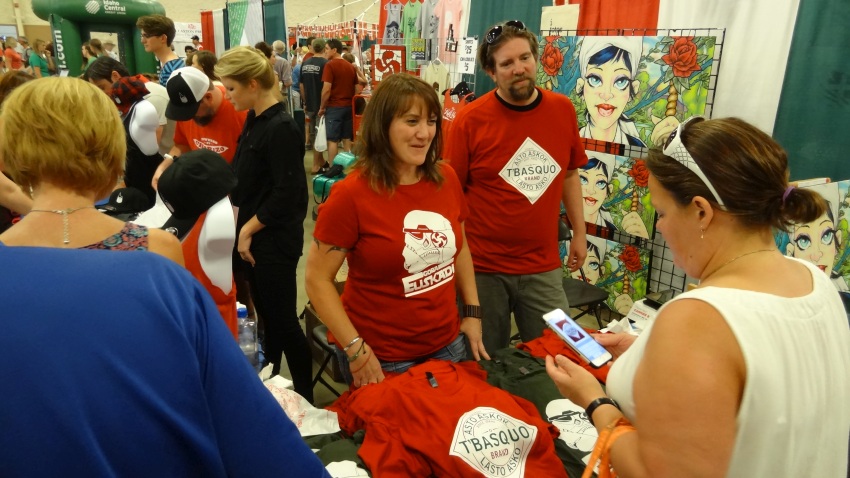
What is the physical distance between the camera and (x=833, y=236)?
7.87 feet

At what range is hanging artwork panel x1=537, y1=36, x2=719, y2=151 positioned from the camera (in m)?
2.96

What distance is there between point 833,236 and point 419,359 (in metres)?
1.85

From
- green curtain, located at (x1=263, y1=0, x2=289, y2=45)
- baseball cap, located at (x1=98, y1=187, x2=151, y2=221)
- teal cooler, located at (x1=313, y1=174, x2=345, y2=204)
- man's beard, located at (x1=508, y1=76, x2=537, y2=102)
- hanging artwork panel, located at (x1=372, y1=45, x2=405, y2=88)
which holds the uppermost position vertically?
green curtain, located at (x1=263, y1=0, x2=289, y2=45)

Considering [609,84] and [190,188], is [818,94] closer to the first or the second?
[609,84]

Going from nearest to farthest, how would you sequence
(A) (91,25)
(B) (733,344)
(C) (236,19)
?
(B) (733,344) < (C) (236,19) < (A) (91,25)

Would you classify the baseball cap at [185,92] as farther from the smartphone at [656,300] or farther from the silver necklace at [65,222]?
the smartphone at [656,300]

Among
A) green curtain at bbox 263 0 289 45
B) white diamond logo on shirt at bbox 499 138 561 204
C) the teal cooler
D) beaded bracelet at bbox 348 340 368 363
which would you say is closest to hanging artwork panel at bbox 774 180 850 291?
white diamond logo on shirt at bbox 499 138 561 204

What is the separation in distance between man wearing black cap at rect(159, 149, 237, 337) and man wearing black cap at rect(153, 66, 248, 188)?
4.33 ft

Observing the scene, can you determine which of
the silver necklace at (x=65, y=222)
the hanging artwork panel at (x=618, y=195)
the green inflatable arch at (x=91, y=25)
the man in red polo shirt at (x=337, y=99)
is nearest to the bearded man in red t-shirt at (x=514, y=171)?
the hanging artwork panel at (x=618, y=195)

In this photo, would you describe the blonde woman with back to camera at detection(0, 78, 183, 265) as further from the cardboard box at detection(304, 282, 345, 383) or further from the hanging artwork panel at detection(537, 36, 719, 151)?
the hanging artwork panel at detection(537, 36, 719, 151)

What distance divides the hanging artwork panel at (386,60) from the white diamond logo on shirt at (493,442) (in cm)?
397

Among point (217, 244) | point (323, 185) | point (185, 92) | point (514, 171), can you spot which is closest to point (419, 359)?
point (217, 244)

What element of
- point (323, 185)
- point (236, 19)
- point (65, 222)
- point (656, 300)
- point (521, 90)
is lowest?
point (656, 300)

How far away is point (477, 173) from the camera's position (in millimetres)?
2271
